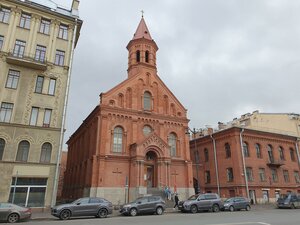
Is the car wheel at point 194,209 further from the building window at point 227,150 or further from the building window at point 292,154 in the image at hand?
the building window at point 292,154

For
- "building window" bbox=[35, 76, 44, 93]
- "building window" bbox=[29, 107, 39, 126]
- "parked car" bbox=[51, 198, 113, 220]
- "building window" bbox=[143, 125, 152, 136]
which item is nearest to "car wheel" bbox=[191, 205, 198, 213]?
"parked car" bbox=[51, 198, 113, 220]

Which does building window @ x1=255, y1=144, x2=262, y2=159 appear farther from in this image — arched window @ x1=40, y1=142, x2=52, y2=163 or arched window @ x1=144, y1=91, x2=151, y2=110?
arched window @ x1=40, y1=142, x2=52, y2=163

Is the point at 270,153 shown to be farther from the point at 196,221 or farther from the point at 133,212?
the point at 196,221

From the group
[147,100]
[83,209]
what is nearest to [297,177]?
[147,100]

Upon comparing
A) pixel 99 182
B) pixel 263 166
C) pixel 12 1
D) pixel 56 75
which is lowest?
pixel 99 182

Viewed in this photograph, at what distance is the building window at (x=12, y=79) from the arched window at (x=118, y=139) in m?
12.2

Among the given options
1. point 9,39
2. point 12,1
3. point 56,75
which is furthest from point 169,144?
point 12,1

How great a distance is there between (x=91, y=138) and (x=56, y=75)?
9.92 m

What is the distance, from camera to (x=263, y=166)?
37.3 metres

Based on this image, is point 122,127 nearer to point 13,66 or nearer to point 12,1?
point 13,66

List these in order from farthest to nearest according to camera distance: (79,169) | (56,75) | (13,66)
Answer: (79,169) → (56,75) → (13,66)

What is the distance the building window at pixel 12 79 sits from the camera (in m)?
24.4

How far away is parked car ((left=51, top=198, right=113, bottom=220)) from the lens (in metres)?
17.9

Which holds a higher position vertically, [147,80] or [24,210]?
[147,80]
